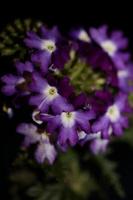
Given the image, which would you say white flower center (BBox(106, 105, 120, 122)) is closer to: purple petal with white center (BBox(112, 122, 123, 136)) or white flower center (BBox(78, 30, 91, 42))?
purple petal with white center (BBox(112, 122, 123, 136))

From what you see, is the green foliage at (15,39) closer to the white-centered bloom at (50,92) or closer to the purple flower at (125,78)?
the white-centered bloom at (50,92)

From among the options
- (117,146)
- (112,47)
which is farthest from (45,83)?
(117,146)

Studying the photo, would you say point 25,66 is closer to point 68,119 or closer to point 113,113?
point 68,119

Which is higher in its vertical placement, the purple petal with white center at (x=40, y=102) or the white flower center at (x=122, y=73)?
the white flower center at (x=122, y=73)

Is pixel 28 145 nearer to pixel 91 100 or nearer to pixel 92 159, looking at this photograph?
pixel 91 100

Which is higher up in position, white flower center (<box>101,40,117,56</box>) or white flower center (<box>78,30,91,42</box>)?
white flower center (<box>78,30,91,42</box>)

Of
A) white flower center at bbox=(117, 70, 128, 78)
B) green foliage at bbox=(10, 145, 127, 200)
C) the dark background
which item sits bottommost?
green foliage at bbox=(10, 145, 127, 200)

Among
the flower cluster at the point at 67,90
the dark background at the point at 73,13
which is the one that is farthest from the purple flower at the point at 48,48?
the dark background at the point at 73,13

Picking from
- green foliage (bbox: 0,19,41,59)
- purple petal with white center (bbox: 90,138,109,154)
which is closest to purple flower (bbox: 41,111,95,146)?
green foliage (bbox: 0,19,41,59)
